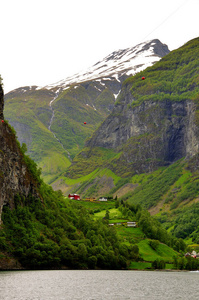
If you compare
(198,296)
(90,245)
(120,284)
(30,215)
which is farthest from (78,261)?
(198,296)

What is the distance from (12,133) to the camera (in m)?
187

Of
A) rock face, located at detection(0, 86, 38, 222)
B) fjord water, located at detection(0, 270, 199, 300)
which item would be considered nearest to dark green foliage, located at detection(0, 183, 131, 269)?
rock face, located at detection(0, 86, 38, 222)

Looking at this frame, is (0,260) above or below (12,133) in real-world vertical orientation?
below

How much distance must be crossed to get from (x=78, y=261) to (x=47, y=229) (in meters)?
18.0

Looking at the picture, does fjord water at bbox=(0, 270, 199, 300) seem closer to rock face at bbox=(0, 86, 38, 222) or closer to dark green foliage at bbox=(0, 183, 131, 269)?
dark green foliage at bbox=(0, 183, 131, 269)

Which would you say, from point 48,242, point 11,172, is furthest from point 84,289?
point 11,172

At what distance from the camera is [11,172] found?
17988cm

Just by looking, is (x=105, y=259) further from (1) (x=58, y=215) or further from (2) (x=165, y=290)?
(2) (x=165, y=290)

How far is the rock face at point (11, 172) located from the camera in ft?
565

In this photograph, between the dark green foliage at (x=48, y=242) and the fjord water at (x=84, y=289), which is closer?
the fjord water at (x=84, y=289)

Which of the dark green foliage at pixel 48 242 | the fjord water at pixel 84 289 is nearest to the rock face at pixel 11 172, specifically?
the dark green foliage at pixel 48 242

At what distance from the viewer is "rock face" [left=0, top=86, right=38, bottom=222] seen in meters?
172

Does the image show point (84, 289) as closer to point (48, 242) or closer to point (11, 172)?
point (48, 242)

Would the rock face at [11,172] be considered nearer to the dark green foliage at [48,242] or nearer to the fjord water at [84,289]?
the dark green foliage at [48,242]
